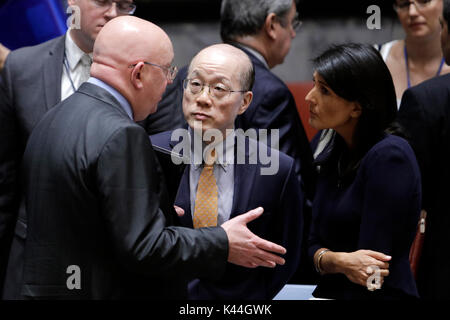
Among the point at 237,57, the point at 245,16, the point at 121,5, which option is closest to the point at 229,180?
the point at 237,57

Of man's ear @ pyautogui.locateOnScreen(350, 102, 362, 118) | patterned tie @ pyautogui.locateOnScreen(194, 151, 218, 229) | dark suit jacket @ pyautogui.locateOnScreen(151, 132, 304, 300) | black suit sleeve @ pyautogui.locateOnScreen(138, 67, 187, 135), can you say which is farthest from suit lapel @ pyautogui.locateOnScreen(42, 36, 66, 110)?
man's ear @ pyautogui.locateOnScreen(350, 102, 362, 118)

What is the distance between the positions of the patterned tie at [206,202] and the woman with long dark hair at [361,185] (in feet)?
1.30

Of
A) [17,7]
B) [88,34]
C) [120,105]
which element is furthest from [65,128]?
[17,7]

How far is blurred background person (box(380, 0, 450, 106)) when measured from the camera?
11.5 ft

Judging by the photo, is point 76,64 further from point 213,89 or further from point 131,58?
point 131,58

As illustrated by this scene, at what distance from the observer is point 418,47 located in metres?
3.60

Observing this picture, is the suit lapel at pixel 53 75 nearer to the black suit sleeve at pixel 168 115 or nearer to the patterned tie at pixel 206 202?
the black suit sleeve at pixel 168 115

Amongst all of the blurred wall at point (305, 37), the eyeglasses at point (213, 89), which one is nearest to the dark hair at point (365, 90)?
the eyeglasses at point (213, 89)

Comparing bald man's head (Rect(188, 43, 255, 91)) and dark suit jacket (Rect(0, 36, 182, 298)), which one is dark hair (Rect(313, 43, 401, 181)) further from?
dark suit jacket (Rect(0, 36, 182, 298))

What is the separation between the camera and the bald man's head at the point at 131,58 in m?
1.97

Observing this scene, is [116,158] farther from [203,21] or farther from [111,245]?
[203,21]

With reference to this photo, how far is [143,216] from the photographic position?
1796 millimetres

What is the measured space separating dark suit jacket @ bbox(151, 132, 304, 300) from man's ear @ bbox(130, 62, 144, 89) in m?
0.46
